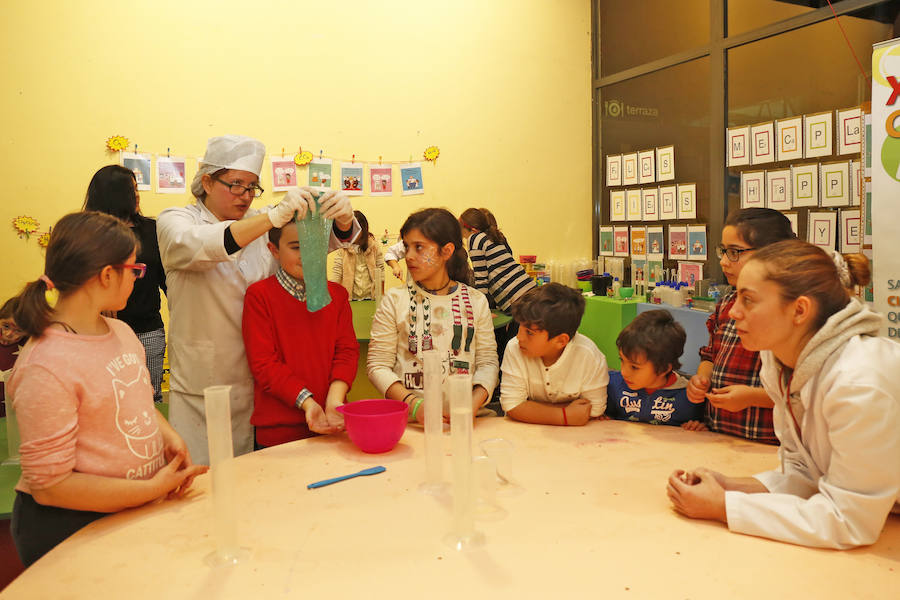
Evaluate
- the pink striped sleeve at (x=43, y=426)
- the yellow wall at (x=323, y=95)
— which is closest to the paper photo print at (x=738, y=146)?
the yellow wall at (x=323, y=95)

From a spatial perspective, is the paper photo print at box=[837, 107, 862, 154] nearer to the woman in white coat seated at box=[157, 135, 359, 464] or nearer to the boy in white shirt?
the boy in white shirt

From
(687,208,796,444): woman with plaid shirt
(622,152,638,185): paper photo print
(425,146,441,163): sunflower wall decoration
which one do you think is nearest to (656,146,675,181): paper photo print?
(622,152,638,185): paper photo print

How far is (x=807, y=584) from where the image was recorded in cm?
100

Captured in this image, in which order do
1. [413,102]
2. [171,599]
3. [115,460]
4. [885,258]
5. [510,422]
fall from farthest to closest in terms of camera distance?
[413,102] → [885,258] → [510,422] → [115,460] → [171,599]

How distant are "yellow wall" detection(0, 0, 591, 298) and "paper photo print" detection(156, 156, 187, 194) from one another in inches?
2.6

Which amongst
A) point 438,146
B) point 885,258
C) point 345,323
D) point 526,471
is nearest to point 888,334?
point 885,258

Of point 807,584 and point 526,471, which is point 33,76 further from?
point 807,584

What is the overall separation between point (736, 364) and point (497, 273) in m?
2.27

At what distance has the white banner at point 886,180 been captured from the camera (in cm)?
272

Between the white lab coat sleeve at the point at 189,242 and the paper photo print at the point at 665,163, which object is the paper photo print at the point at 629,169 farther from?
the white lab coat sleeve at the point at 189,242

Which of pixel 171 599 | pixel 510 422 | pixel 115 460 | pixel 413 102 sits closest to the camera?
pixel 171 599

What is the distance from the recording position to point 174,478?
136cm

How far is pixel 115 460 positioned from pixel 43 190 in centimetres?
382

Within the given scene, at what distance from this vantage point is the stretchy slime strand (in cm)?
186
